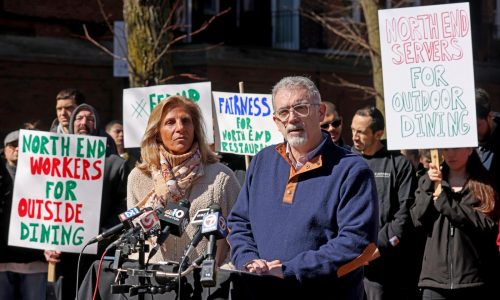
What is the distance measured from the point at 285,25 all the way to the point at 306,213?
21152mm

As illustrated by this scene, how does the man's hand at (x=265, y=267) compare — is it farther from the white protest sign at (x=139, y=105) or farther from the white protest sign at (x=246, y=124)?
the white protest sign at (x=139, y=105)

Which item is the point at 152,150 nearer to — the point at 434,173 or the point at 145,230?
the point at 145,230

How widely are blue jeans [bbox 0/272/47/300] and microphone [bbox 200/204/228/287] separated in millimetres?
3812

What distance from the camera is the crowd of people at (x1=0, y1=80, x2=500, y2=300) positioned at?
16.7ft

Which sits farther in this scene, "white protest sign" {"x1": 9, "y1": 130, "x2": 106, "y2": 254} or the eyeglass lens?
"white protest sign" {"x1": 9, "y1": 130, "x2": 106, "y2": 254}

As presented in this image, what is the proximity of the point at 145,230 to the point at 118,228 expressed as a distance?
0.28 metres

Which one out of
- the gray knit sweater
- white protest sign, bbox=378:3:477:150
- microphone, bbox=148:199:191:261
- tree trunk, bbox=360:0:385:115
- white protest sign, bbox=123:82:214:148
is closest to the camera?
microphone, bbox=148:199:191:261

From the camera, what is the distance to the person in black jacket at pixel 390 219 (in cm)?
826

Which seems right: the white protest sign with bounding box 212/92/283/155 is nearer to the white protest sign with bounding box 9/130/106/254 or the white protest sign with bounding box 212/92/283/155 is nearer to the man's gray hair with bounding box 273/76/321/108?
the white protest sign with bounding box 9/130/106/254

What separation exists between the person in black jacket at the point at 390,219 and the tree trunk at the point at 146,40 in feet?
14.7

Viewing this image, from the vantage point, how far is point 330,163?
17.1ft

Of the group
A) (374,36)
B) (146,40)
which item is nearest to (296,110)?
(146,40)

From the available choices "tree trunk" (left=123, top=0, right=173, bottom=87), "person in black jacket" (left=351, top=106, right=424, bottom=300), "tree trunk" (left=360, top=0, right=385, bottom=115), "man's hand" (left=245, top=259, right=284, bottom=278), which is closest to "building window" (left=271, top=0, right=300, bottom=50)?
"tree trunk" (left=360, top=0, right=385, bottom=115)

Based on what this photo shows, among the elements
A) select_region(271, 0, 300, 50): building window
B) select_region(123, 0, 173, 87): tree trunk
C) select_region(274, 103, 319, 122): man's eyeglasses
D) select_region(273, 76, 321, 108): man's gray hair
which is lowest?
select_region(274, 103, 319, 122): man's eyeglasses
